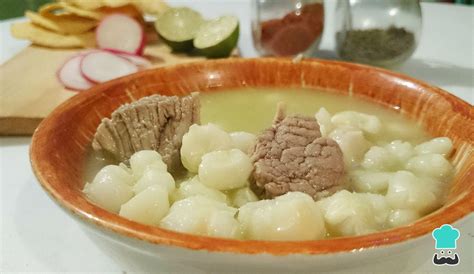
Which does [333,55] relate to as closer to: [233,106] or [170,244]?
[233,106]

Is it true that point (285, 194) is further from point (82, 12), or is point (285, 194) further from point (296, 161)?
point (82, 12)

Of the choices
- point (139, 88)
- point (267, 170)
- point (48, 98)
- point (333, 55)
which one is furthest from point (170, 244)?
point (333, 55)

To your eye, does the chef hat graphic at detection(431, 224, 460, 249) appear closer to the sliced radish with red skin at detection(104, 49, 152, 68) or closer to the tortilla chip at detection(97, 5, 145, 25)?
the sliced radish with red skin at detection(104, 49, 152, 68)

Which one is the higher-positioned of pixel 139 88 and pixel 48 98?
pixel 139 88

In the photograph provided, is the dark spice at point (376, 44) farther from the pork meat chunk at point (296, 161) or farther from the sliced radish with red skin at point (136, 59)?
the pork meat chunk at point (296, 161)

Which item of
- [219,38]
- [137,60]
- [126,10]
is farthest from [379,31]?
[126,10]

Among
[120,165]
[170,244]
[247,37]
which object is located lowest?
[247,37]
